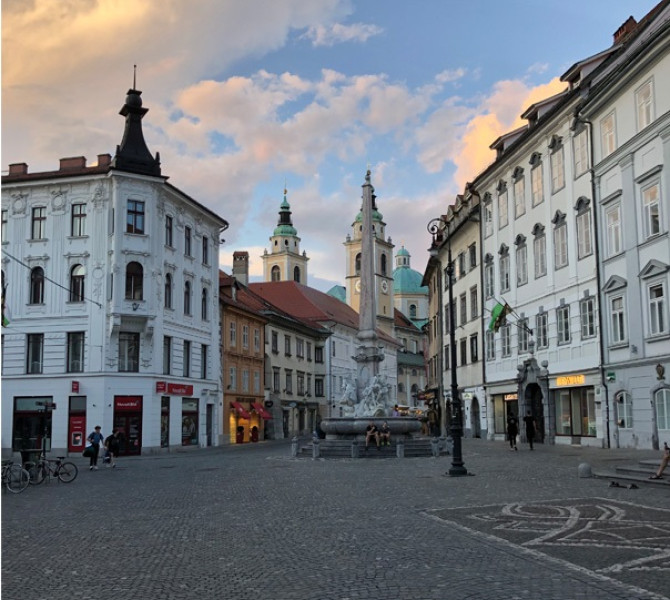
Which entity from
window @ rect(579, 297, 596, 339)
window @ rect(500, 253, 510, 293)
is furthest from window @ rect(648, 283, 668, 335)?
window @ rect(500, 253, 510, 293)

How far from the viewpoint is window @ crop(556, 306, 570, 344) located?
36344 millimetres

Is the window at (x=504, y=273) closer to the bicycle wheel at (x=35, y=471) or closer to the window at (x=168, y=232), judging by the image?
the window at (x=168, y=232)

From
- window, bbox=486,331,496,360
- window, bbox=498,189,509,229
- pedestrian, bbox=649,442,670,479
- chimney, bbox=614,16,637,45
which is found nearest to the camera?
pedestrian, bbox=649,442,670,479

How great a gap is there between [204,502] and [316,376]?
61.0 meters

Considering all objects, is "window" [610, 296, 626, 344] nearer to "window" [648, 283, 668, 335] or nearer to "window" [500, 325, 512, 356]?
"window" [648, 283, 668, 335]

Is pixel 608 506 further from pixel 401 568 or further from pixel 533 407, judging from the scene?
pixel 533 407

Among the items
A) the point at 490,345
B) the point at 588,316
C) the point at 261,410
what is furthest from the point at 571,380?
the point at 261,410

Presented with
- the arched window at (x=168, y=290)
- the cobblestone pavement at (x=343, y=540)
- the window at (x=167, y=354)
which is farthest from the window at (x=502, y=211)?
the cobblestone pavement at (x=343, y=540)

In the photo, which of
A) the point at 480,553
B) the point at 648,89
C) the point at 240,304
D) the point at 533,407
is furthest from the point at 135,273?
the point at 480,553

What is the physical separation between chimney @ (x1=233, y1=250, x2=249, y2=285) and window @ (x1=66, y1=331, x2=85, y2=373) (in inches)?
1021

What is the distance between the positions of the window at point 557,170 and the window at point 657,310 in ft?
30.2

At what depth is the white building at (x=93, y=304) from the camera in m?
40.1

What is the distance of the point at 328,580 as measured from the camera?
8.47 metres

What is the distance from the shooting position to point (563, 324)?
36781 mm
